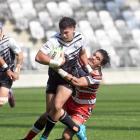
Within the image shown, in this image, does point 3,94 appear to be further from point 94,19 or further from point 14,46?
point 94,19

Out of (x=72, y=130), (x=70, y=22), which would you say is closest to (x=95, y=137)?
(x=72, y=130)

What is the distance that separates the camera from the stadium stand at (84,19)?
36094 millimetres

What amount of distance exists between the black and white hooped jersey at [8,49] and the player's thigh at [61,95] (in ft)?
8.57

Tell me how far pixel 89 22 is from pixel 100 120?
958 inches

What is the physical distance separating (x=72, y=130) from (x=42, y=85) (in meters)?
21.8

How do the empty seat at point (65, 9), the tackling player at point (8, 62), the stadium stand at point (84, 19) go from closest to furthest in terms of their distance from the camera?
the tackling player at point (8, 62), the stadium stand at point (84, 19), the empty seat at point (65, 9)

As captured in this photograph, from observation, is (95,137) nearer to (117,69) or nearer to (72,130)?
(72,130)

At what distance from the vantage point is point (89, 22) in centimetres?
3800

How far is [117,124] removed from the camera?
12930 mm

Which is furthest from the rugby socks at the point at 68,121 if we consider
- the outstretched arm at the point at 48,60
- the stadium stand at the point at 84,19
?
the stadium stand at the point at 84,19

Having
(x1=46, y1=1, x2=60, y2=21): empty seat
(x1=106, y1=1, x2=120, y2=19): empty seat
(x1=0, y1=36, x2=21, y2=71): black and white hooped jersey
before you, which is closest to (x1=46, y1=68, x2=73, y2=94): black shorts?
(x1=0, y1=36, x2=21, y2=71): black and white hooped jersey

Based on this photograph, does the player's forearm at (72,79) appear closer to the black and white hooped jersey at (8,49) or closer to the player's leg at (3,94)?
the black and white hooped jersey at (8,49)

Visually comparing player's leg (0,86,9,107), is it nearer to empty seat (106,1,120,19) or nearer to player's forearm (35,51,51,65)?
player's forearm (35,51,51,65)

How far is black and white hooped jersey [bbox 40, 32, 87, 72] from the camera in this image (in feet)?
30.9
